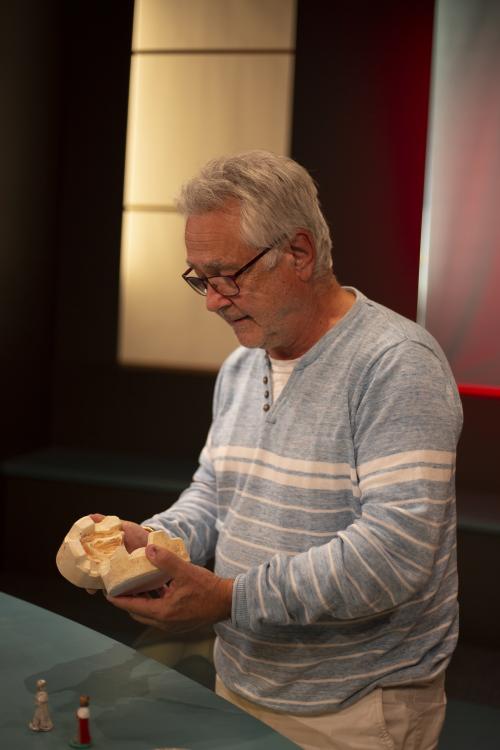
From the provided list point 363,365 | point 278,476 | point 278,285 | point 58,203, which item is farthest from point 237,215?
point 58,203

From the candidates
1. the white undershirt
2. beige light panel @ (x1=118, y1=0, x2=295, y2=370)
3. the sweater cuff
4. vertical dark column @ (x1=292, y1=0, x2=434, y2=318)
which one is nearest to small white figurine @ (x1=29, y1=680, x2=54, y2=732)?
the sweater cuff

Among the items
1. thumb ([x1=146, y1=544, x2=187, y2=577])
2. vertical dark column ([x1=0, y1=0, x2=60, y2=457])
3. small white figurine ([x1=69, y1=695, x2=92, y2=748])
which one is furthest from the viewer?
vertical dark column ([x1=0, y1=0, x2=60, y2=457])

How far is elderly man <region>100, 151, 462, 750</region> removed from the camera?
4.66 ft

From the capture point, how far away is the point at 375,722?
150cm

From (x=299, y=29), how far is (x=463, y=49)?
0.77 m

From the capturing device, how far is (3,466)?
13.8 ft

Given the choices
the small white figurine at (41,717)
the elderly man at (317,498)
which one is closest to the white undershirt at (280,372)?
the elderly man at (317,498)

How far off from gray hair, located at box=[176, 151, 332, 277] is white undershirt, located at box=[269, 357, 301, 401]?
20 cm

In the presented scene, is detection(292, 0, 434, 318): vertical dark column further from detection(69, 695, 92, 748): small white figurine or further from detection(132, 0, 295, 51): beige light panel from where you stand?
detection(69, 695, 92, 748): small white figurine

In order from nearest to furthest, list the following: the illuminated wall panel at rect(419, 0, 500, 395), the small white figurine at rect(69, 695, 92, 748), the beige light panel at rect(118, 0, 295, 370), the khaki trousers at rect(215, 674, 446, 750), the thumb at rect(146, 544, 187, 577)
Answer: the small white figurine at rect(69, 695, 92, 748) → the thumb at rect(146, 544, 187, 577) → the khaki trousers at rect(215, 674, 446, 750) → the illuminated wall panel at rect(419, 0, 500, 395) → the beige light panel at rect(118, 0, 295, 370)

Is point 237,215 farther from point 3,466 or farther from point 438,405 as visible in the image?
point 3,466

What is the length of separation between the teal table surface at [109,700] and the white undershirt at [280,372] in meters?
0.50

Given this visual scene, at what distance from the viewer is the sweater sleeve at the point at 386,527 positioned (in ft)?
4.61

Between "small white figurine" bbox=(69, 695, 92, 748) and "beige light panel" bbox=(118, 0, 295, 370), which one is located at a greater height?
"beige light panel" bbox=(118, 0, 295, 370)
